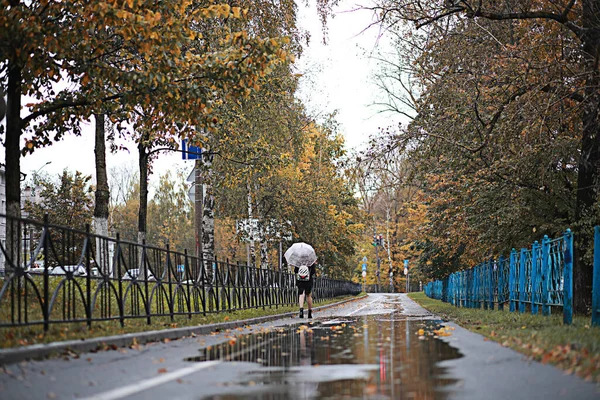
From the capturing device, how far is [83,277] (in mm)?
13164

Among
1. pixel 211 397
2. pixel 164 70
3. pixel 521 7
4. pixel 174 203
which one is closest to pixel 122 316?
pixel 164 70

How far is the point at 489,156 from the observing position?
2264cm

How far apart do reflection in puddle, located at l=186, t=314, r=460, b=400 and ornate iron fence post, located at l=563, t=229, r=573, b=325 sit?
2.18 m

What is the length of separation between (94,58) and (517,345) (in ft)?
32.1

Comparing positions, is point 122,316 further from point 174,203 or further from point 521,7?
point 174,203

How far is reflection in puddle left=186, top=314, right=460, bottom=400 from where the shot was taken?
6.97 meters

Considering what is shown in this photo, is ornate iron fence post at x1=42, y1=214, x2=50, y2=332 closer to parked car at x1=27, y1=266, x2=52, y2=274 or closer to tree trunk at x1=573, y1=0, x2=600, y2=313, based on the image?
parked car at x1=27, y1=266, x2=52, y2=274

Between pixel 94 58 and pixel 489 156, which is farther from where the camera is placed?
pixel 489 156

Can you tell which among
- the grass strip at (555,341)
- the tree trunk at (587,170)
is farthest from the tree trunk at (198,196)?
the tree trunk at (587,170)

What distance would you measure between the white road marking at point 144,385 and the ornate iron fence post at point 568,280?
7758mm

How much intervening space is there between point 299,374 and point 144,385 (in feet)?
5.45

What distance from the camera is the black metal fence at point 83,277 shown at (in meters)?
11.1

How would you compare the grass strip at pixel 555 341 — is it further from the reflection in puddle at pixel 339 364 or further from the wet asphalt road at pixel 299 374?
the reflection in puddle at pixel 339 364

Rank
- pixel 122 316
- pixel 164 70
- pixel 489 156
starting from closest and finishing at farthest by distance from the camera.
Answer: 1. pixel 122 316
2. pixel 164 70
3. pixel 489 156
